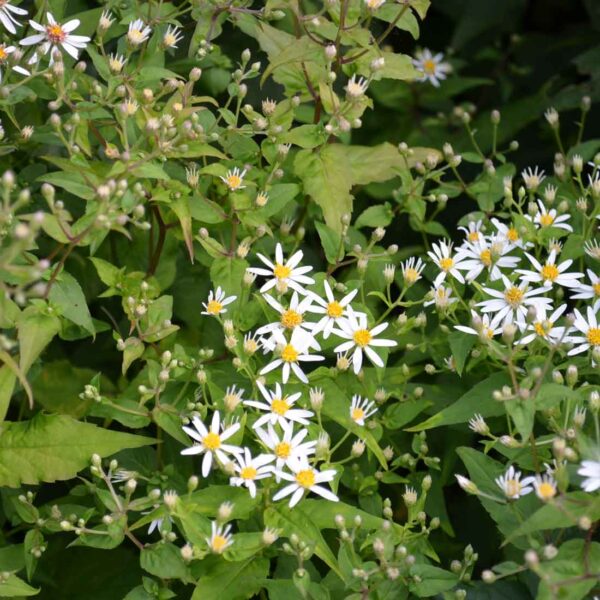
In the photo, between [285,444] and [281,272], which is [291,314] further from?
[285,444]

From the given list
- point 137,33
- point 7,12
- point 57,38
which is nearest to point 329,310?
point 137,33

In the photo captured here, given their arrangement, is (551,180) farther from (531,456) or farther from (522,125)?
(531,456)

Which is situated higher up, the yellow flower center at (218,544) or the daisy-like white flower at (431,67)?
the daisy-like white flower at (431,67)

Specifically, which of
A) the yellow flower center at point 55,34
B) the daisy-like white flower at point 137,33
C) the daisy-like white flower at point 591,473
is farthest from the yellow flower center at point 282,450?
the yellow flower center at point 55,34

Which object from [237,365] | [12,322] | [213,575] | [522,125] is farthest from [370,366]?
[522,125]

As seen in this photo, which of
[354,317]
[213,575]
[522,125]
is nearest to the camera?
[213,575]

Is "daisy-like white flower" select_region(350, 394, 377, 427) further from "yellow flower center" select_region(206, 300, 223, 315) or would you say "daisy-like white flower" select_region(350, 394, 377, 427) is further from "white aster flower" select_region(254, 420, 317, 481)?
"yellow flower center" select_region(206, 300, 223, 315)

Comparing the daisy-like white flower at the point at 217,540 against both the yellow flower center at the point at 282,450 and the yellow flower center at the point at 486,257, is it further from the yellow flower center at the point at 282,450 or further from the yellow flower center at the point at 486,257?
the yellow flower center at the point at 486,257
